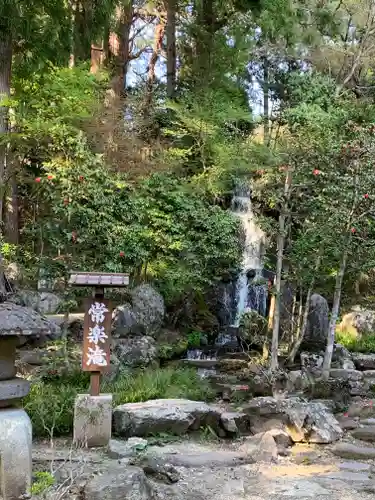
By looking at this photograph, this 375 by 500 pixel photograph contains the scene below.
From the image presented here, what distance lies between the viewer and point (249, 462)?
225 inches

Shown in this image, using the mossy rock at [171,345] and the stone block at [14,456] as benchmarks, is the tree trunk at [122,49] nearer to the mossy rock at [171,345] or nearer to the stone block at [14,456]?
the mossy rock at [171,345]

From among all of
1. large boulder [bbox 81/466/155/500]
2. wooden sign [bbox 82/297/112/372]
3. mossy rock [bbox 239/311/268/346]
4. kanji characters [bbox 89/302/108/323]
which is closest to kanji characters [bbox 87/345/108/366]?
wooden sign [bbox 82/297/112/372]

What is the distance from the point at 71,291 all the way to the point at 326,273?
5.15 m

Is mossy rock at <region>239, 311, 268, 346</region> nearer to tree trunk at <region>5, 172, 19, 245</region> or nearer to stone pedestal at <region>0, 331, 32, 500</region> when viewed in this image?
tree trunk at <region>5, 172, 19, 245</region>

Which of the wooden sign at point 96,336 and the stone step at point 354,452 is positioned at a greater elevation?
the wooden sign at point 96,336

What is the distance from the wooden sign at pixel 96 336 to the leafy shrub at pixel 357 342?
321 inches

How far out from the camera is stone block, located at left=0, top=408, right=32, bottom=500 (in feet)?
12.5

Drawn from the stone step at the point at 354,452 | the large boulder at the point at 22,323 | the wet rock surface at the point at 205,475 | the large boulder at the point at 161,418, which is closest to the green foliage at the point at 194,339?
the large boulder at the point at 161,418

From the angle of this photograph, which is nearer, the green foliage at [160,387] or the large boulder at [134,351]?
the green foliage at [160,387]

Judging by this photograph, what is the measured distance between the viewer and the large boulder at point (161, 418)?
6234 millimetres

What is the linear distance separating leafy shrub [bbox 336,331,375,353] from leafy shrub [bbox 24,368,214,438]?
4923mm

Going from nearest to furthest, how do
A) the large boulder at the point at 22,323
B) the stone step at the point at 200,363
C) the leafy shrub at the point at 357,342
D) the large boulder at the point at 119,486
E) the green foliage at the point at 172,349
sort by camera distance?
the large boulder at the point at 22,323
the large boulder at the point at 119,486
the green foliage at the point at 172,349
the stone step at the point at 200,363
the leafy shrub at the point at 357,342

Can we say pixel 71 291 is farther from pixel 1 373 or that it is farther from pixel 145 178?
pixel 1 373

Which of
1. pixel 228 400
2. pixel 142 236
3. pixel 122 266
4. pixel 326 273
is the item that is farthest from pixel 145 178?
pixel 228 400
